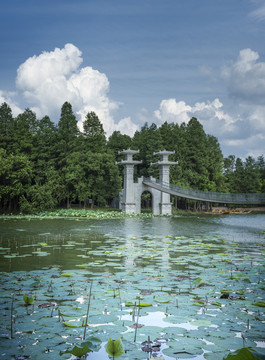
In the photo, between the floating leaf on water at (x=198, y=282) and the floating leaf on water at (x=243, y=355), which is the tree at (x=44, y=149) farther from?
the floating leaf on water at (x=243, y=355)

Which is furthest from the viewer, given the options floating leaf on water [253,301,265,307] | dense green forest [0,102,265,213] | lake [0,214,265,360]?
dense green forest [0,102,265,213]

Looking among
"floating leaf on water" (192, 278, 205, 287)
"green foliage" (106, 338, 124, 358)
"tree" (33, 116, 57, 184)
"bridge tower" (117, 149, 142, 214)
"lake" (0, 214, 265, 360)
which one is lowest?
"lake" (0, 214, 265, 360)

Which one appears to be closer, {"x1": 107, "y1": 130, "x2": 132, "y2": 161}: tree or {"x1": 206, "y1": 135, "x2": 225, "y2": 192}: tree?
{"x1": 107, "y1": 130, "x2": 132, "y2": 161}: tree

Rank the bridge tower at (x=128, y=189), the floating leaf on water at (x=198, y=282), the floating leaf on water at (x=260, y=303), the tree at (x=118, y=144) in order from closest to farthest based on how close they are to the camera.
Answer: the floating leaf on water at (x=260, y=303)
the floating leaf on water at (x=198, y=282)
the bridge tower at (x=128, y=189)
the tree at (x=118, y=144)

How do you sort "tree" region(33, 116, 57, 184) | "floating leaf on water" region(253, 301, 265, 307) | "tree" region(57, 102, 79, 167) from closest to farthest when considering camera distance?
"floating leaf on water" region(253, 301, 265, 307)
"tree" region(33, 116, 57, 184)
"tree" region(57, 102, 79, 167)

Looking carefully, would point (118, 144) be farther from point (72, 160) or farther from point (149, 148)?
point (72, 160)

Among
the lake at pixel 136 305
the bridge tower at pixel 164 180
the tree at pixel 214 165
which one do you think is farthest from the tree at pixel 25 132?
the lake at pixel 136 305

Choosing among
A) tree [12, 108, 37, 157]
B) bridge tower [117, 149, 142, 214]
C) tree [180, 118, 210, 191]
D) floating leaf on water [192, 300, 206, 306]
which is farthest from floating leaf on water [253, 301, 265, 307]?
tree [180, 118, 210, 191]

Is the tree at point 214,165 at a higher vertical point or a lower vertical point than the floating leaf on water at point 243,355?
higher

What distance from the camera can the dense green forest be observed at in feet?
91.0

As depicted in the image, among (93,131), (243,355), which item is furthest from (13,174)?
(243,355)

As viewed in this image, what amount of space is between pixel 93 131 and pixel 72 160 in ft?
21.7

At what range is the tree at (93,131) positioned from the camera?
3580 centimetres

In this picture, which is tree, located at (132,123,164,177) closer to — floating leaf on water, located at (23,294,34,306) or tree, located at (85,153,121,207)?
tree, located at (85,153,121,207)
